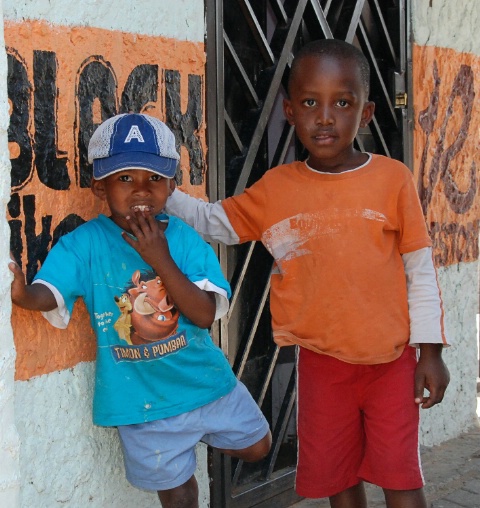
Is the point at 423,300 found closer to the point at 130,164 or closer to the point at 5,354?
the point at 130,164

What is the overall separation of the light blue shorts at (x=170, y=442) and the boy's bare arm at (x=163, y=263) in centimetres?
35

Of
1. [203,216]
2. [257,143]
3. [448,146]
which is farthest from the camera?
[448,146]

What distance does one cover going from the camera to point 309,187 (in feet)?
8.48

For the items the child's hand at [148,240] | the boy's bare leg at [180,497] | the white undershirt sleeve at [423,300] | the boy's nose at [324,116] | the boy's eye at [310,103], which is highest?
the boy's eye at [310,103]

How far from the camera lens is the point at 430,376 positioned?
2504 mm

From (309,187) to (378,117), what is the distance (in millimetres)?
1555

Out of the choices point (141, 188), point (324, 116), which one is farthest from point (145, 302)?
point (324, 116)

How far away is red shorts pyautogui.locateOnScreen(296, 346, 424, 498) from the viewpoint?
2.52 meters

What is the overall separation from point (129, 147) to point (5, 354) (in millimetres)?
738

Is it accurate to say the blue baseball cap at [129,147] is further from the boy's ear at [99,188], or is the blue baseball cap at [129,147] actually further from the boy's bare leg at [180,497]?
the boy's bare leg at [180,497]

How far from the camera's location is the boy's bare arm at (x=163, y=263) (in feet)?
7.33

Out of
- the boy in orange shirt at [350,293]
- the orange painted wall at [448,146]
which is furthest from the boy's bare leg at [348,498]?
the orange painted wall at [448,146]

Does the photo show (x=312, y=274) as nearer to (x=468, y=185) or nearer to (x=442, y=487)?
(x=442, y=487)

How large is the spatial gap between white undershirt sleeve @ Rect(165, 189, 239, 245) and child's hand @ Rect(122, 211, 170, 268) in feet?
1.33
